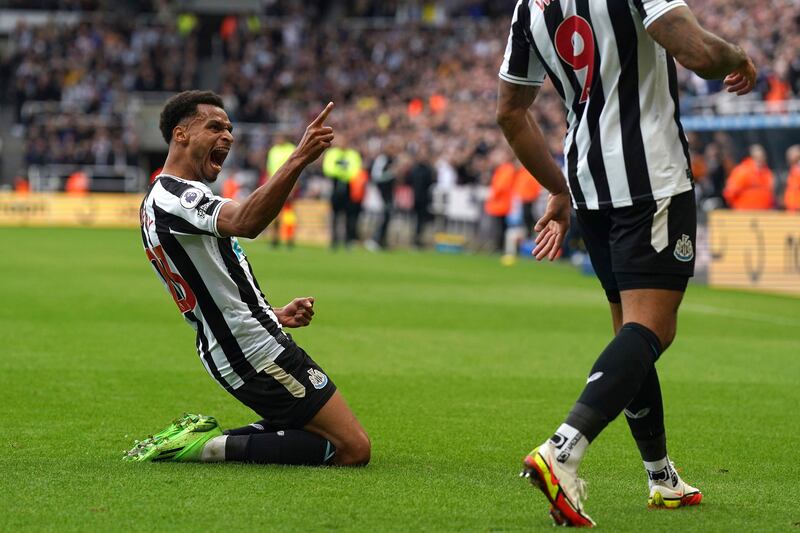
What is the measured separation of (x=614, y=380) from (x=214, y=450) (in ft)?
7.14

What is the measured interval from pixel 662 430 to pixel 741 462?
1.47m

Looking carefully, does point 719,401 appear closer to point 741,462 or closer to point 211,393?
point 741,462

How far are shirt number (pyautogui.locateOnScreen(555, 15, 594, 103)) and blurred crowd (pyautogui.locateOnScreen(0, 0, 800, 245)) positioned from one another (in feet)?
97.6

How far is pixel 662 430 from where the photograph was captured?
200 inches

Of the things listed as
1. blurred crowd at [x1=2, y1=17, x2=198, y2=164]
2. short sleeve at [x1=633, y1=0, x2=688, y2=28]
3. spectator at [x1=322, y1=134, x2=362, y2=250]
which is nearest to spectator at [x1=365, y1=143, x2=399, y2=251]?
spectator at [x1=322, y1=134, x2=362, y2=250]

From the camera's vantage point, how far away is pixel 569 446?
444cm

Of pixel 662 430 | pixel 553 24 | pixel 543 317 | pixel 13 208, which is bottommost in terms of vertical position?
pixel 13 208

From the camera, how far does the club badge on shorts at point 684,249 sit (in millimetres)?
4652

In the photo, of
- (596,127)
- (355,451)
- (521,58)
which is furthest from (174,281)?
(596,127)

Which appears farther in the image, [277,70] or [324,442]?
[277,70]

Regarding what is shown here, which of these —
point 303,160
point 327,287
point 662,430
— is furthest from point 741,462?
point 327,287

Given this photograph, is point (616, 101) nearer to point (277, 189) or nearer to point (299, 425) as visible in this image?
point (277, 189)

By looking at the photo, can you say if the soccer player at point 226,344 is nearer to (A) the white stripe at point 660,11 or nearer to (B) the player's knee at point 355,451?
(B) the player's knee at point 355,451

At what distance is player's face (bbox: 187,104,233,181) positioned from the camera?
5.95 meters
